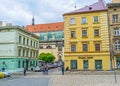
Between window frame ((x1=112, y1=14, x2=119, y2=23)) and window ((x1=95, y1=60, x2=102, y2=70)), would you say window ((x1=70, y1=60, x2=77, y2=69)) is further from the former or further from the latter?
window frame ((x1=112, y1=14, x2=119, y2=23))

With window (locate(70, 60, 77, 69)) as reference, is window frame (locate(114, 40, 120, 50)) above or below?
above

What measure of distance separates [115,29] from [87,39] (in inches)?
233

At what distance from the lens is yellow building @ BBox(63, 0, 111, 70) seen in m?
39.4

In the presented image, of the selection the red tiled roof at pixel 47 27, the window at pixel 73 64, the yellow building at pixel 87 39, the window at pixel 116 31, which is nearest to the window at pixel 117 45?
the window at pixel 116 31

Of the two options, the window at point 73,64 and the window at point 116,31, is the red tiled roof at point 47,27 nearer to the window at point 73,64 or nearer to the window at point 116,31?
the window at point 73,64

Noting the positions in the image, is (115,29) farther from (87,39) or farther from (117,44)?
(87,39)

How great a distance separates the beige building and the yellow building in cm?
102

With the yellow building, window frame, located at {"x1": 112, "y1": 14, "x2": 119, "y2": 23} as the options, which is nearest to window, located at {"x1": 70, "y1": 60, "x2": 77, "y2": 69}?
the yellow building

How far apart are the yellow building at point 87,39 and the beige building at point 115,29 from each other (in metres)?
1.02

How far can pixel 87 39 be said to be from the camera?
133 feet

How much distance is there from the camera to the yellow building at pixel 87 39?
1551 inches

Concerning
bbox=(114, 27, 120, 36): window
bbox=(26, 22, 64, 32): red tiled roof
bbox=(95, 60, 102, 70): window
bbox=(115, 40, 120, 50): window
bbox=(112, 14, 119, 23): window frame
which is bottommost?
bbox=(95, 60, 102, 70): window

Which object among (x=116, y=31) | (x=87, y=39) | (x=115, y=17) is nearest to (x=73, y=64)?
(x=87, y=39)

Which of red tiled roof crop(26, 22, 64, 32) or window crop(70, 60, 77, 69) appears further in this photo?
red tiled roof crop(26, 22, 64, 32)
